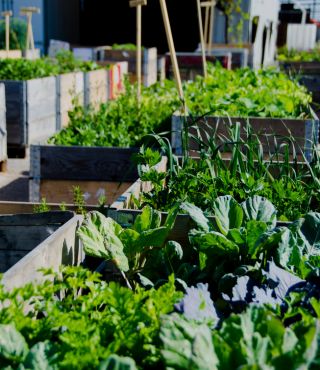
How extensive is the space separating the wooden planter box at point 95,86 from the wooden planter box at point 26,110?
0.96m

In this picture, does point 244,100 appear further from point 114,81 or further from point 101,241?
point 114,81

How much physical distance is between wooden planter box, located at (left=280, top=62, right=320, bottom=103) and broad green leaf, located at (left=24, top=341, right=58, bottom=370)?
10.3 metres

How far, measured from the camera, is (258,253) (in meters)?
2.41

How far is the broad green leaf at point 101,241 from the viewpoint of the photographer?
2.46 metres

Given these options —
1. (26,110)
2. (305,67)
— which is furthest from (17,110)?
(305,67)

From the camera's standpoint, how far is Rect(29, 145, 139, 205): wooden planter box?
5324mm

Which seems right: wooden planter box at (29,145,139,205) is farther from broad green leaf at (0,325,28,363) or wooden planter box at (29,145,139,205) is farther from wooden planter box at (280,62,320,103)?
wooden planter box at (280,62,320,103)

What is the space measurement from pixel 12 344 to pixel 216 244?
3.03ft

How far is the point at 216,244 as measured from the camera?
241 centimetres

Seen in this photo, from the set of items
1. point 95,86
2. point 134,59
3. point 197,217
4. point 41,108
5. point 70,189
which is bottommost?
point 70,189

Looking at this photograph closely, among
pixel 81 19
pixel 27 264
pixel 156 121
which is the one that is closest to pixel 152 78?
pixel 156 121

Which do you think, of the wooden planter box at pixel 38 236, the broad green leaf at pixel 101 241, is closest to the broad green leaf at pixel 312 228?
the broad green leaf at pixel 101 241

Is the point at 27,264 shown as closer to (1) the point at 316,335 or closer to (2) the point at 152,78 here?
(1) the point at 316,335

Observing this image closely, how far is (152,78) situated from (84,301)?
12.5 m
